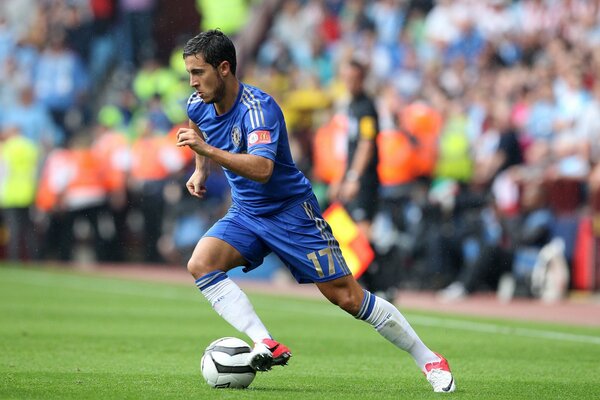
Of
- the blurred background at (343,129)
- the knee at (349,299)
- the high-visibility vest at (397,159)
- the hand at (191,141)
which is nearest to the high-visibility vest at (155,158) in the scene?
the blurred background at (343,129)

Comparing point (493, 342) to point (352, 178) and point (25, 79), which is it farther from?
point (25, 79)

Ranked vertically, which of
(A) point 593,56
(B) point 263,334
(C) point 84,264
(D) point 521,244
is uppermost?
→ (A) point 593,56

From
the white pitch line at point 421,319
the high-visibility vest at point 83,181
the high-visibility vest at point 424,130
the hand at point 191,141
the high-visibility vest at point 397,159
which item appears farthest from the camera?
the high-visibility vest at point 83,181

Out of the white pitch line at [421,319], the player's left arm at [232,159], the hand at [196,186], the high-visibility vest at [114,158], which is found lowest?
the white pitch line at [421,319]

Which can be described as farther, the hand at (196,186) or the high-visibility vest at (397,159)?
the high-visibility vest at (397,159)

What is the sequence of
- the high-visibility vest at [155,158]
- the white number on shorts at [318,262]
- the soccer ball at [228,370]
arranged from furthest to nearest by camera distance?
the high-visibility vest at [155,158], the white number on shorts at [318,262], the soccer ball at [228,370]

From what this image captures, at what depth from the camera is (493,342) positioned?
11.1m

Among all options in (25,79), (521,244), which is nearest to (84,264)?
(25,79)

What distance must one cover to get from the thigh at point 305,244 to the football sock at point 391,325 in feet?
0.83

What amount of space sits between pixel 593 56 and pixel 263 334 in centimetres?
1167

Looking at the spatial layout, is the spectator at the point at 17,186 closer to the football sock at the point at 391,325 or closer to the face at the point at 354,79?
the face at the point at 354,79

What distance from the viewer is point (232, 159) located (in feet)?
23.8

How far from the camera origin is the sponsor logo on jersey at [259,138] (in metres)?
7.43

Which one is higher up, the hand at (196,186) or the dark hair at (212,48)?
the dark hair at (212,48)
